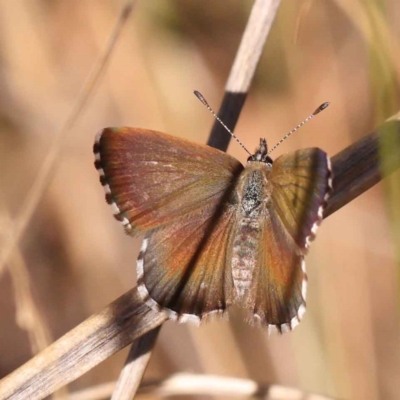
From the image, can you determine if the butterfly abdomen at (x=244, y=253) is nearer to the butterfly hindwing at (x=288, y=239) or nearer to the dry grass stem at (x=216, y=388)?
the butterfly hindwing at (x=288, y=239)

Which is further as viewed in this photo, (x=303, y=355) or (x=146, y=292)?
(x=303, y=355)

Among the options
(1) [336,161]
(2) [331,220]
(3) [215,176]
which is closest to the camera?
(1) [336,161]

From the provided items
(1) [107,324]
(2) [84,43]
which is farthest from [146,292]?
(2) [84,43]

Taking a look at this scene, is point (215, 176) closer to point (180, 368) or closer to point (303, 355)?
point (303, 355)

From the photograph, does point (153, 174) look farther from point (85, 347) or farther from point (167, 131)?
point (167, 131)

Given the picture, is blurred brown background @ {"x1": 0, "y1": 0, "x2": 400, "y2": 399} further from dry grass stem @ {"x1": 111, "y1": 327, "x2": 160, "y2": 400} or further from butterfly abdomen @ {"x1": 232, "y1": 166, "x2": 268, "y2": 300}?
dry grass stem @ {"x1": 111, "y1": 327, "x2": 160, "y2": 400}

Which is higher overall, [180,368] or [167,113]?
[167,113]
